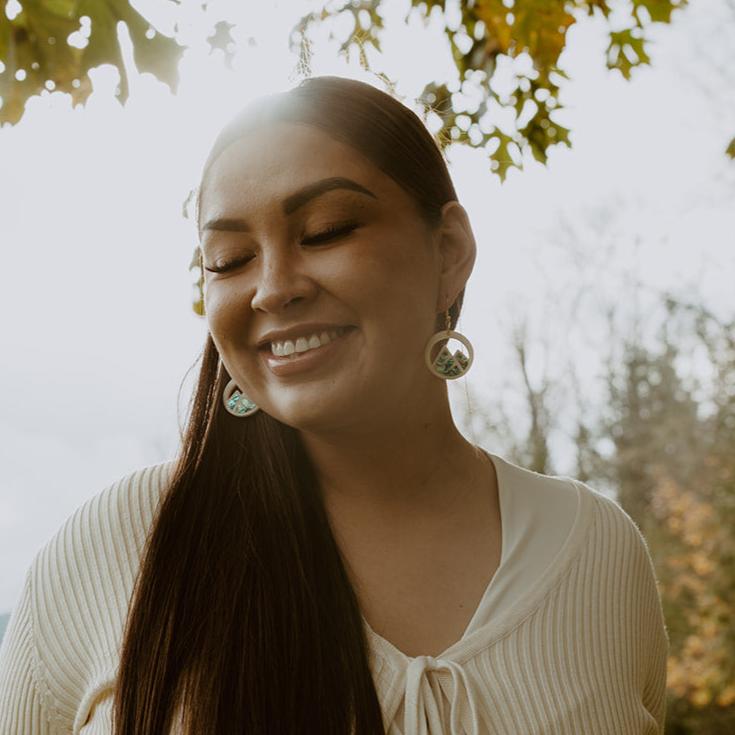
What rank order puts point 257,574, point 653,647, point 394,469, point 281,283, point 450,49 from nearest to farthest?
point 281,283, point 257,574, point 394,469, point 653,647, point 450,49

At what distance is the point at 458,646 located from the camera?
1521mm

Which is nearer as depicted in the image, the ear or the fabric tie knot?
the fabric tie knot

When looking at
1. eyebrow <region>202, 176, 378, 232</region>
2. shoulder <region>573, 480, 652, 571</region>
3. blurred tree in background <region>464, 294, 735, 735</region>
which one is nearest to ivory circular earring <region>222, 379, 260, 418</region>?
eyebrow <region>202, 176, 378, 232</region>

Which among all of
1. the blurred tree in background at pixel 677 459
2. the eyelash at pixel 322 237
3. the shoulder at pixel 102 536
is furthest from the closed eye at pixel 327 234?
the blurred tree in background at pixel 677 459

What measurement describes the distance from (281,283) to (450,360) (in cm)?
33

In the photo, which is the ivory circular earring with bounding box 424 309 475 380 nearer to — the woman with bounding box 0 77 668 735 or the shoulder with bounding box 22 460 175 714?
the woman with bounding box 0 77 668 735

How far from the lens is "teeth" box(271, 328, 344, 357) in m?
1.42

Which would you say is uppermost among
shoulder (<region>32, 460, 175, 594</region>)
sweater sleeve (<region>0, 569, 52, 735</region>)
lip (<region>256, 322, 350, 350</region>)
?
lip (<region>256, 322, 350, 350</region>)

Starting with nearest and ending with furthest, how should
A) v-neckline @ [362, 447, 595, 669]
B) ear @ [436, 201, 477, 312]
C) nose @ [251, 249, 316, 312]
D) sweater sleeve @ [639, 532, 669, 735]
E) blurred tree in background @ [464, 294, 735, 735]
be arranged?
nose @ [251, 249, 316, 312]
v-neckline @ [362, 447, 595, 669]
ear @ [436, 201, 477, 312]
sweater sleeve @ [639, 532, 669, 735]
blurred tree in background @ [464, 294, 735, 735]

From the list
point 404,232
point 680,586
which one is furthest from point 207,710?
point 680,586

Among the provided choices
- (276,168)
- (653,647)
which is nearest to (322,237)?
(276,168)

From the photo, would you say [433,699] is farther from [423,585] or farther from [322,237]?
[322,237]

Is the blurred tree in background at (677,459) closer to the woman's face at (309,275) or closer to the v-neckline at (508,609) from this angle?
the v-neckline at (508,609)

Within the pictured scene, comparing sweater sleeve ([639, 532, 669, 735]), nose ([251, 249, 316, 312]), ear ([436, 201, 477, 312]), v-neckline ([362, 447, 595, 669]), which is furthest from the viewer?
sweater sleeve ([639, 532, 669, 735])
